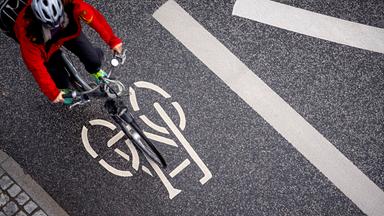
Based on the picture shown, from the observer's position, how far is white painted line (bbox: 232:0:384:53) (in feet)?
19.6

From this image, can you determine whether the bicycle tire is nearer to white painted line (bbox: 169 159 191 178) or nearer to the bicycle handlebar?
white painted line (bbox: 169 159 191 178)

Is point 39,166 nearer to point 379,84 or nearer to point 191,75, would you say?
point 191,75

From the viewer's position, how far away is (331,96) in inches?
225

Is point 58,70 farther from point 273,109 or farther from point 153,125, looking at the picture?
point 273,109

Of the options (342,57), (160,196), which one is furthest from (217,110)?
(342,57)

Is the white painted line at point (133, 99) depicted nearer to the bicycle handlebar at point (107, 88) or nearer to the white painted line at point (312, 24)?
the bicycle handlebar at point (107, 88)

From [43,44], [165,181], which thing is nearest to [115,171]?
[165,181]

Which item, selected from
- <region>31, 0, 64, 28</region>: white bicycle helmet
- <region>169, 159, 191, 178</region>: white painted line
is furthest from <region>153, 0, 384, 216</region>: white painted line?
<region>31, 0, 64, 28</region>: white bicycle helmet

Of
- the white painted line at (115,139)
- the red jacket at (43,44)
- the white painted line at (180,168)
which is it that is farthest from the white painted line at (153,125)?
the red jacket at (43,44)

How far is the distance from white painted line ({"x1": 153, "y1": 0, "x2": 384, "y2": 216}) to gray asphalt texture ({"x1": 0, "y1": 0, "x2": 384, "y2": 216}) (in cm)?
9

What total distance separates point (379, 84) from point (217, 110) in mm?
2276

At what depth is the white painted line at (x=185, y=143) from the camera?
5.37m

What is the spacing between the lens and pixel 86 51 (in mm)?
4605

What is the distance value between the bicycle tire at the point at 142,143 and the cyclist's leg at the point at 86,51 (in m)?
0.72
